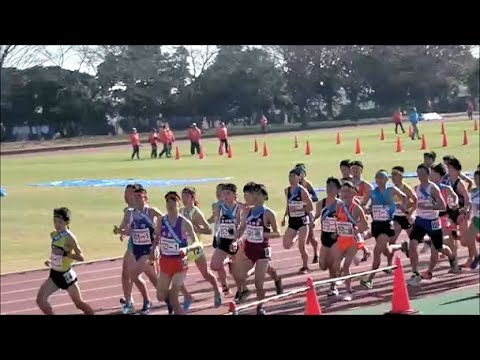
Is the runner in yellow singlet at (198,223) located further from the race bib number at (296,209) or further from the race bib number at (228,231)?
the race bib number at (296,209)

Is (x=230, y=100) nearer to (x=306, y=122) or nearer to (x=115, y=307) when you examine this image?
(x=306, y=122)

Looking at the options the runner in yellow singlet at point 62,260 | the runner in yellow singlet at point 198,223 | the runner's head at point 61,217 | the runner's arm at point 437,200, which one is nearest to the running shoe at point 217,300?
the runner in yellow singlet at point 198,223

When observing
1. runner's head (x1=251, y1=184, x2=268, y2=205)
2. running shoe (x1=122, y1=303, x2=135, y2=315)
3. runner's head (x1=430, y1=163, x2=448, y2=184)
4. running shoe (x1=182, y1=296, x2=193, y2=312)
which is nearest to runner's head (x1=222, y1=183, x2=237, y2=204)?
runner's head (x1=251, y1=184, x2=268, y2=205)

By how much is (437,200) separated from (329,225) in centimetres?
130

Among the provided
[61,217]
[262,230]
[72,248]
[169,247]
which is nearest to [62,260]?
[72,248]

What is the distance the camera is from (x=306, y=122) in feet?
61.3

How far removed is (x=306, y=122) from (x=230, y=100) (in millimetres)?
1843

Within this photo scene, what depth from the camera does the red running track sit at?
11375mm

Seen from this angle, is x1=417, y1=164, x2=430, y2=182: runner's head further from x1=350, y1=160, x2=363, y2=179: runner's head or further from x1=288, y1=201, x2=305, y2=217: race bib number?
x1=288, y1=201, x2=305, y2=217: race bib number

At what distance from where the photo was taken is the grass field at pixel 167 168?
19.4 metres

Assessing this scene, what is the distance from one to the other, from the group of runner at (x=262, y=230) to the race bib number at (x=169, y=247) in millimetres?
10

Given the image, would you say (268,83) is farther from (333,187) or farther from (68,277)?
(68,277)

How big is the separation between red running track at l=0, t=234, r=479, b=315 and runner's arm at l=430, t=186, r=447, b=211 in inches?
37.0
